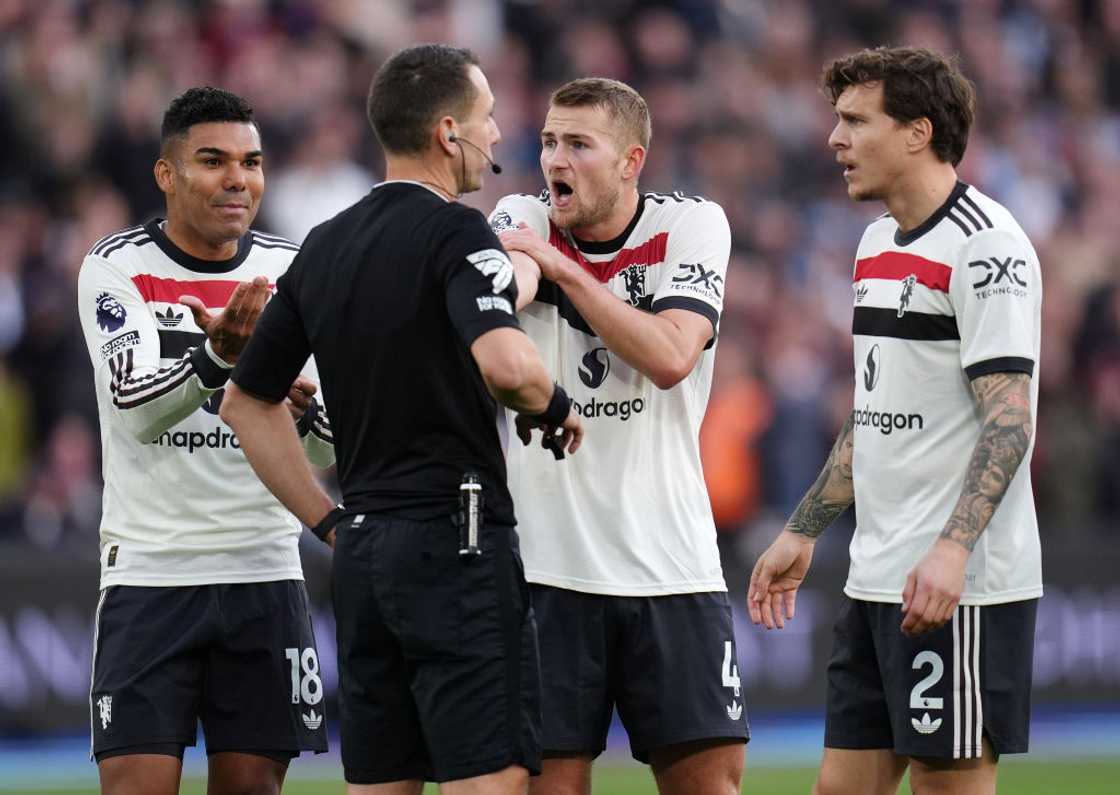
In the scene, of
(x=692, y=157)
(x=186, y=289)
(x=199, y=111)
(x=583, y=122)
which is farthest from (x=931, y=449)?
(x=692, y=157)

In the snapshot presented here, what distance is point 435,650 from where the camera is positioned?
4.90m

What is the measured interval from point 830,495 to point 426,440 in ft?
5.62

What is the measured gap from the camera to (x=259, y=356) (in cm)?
521

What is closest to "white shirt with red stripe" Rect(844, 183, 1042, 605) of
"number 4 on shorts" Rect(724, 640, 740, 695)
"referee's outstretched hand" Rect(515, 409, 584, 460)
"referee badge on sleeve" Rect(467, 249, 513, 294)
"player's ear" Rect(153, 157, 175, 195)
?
"number 4 on shorts" Rect(724, 640, 740, 695)

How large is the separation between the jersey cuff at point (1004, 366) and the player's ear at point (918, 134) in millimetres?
735

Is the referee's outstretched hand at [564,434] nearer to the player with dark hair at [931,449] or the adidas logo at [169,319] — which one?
the player with dark hair at [931,449]

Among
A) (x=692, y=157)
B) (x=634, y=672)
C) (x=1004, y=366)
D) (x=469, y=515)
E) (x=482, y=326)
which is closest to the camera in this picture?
(x=482, y=326)

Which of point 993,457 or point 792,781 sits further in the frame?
point 792,781

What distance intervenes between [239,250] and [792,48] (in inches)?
410

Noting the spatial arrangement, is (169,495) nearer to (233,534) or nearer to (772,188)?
(233,534)

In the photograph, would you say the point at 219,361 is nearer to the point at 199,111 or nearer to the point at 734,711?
the point at 199,111

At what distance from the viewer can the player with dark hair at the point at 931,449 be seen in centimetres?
535

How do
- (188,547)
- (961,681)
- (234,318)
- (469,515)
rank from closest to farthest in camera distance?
(469,515)
(961,681)
(234,318)
(188,547)

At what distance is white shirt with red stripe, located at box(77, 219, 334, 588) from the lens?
6.09 m
